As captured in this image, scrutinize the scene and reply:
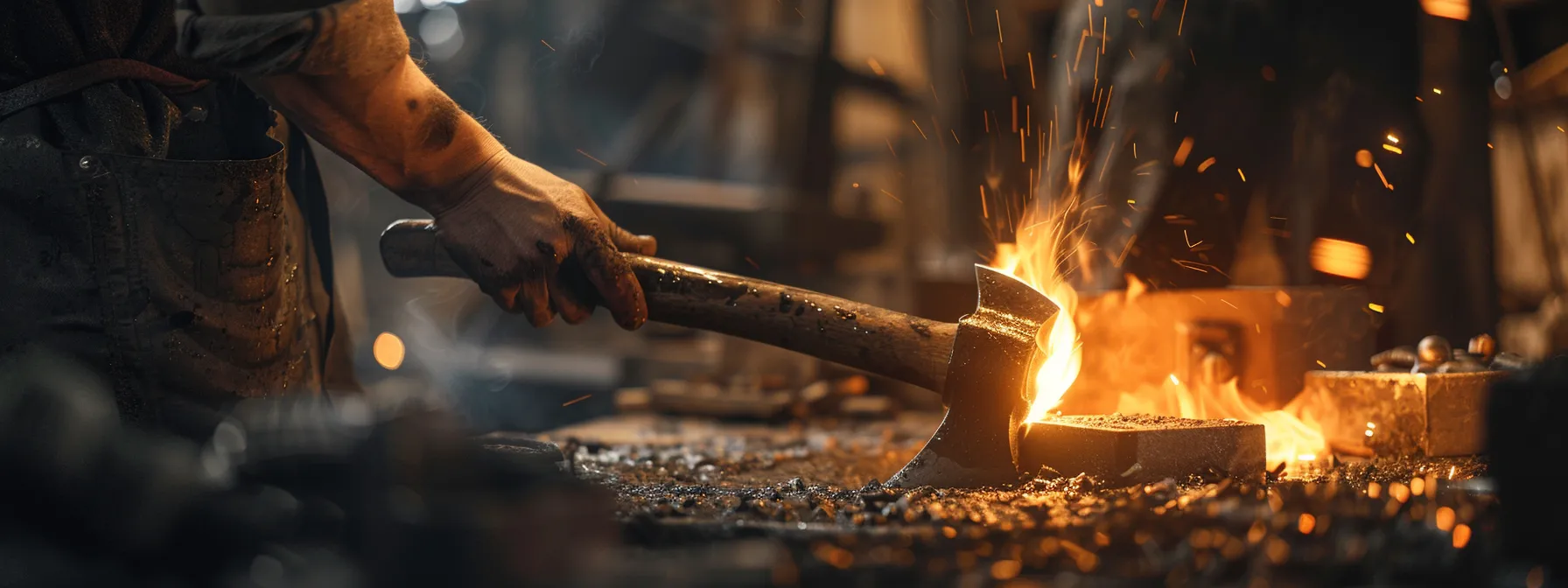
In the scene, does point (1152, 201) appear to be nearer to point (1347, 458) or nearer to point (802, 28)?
point (1347, 458)

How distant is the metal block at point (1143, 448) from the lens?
263cm

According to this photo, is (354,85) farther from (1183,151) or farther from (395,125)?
(1183,151)

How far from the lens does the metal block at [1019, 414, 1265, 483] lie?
263 centimetres

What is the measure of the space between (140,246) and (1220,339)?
11.0ft

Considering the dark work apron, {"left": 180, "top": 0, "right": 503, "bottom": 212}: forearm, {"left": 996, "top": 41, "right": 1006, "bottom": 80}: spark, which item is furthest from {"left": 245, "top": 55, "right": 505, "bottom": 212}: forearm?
{"left": 996, "top": 41, "right": 1006, "bottom": 80}: spark

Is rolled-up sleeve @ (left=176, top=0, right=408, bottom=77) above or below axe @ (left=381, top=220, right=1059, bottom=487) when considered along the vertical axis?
above

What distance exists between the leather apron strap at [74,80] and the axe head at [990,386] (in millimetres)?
2064

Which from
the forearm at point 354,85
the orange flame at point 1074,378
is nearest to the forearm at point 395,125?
the forearm at point 354,85

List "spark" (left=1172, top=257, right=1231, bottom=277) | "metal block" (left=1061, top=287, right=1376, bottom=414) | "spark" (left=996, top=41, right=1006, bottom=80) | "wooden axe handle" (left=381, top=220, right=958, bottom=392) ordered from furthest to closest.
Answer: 1. "spark" (left=996, top=41, right=1006, bottom=80)
2. "spark" (left=1172, top=257, right=1231, bottom=277)
3. "metal block" (left=1061, top=287, right=1376, bottom=414)
4. "wooden axe handle" (left=381, top=220, right=958, bottom=392)

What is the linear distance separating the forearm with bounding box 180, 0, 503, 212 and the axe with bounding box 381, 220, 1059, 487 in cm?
23

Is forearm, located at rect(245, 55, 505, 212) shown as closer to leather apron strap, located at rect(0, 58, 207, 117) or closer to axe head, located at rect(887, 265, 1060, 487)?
leather apron strap, located at rect(0, 58, 207, 117)

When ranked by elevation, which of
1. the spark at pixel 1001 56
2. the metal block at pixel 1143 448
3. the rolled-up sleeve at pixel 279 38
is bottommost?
the metal block at pixel 1143 448

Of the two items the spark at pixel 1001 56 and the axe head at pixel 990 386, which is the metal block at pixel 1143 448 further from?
the spark at pixel 1001 56

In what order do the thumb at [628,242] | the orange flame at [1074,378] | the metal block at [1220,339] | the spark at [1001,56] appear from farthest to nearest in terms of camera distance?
the spark at [1001,56], the metal block at [1220,339], the thumb at [628,242], the orange flame at [1074,378]
